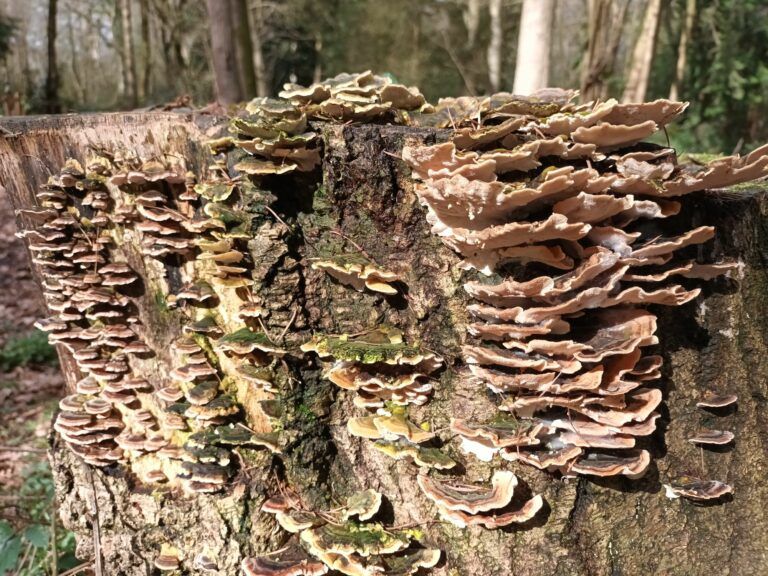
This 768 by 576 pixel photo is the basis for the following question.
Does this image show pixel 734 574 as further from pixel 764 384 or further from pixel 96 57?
pixel 96 57

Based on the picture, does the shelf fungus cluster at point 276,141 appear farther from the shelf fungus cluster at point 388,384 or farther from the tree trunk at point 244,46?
the tree trunk at point 244,46

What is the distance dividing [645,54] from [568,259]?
37.2ft

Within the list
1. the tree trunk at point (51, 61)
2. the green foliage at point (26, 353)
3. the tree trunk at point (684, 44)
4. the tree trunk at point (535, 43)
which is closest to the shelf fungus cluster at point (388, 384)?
the tree trunk at point (535, 43)

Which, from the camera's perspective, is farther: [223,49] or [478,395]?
[223,49]

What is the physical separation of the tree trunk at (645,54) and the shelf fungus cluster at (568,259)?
10.4 metres

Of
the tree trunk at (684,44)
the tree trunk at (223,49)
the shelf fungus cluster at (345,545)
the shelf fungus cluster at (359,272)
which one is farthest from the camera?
the tree trunk at (684,44)

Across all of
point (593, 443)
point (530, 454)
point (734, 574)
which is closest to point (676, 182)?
point (593, 443)

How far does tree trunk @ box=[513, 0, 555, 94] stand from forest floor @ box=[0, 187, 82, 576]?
6.79 metres

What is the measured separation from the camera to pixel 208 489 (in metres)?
3.38

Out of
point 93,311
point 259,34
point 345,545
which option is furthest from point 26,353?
point 259,34

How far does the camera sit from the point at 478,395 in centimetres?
290

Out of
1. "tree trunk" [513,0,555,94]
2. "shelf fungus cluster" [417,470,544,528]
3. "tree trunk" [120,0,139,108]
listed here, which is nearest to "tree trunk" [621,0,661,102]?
"tree trunk" [513,0,555,94]

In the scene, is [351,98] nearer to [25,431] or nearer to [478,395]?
[478,395]

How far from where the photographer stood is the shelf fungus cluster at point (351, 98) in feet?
9.63
